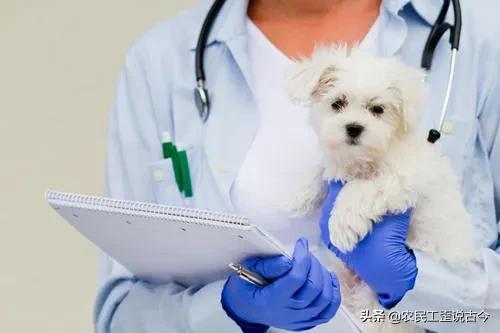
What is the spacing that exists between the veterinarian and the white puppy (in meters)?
0.03

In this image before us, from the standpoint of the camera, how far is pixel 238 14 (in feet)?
4.35

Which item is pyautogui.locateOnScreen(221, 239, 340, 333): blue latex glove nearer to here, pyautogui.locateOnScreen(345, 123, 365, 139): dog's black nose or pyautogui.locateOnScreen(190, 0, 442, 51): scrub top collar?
pyautogui.locateOnScreen(345, 123, 365, 139): dog's black nose

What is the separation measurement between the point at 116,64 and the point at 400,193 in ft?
2.85

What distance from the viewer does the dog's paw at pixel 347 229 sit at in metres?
1.11

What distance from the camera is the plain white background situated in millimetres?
1795

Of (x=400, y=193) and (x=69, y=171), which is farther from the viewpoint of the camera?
(x=69, y=171)

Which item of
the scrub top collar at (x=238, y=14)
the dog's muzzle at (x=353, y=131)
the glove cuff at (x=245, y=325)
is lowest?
the glove cuff at (x=245, y=325)

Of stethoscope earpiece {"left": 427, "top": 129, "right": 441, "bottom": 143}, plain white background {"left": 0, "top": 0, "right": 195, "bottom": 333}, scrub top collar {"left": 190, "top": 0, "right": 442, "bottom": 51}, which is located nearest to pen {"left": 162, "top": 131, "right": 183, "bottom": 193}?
scrub top collar {"left": 190, "top": 0, "right": 442, "bottom": 51}

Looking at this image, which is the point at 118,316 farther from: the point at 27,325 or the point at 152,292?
the point at 27,325

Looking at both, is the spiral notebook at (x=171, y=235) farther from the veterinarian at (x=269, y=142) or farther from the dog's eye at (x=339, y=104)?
the dog's eye at (x=339, y=104)

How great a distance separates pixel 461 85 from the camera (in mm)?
1201

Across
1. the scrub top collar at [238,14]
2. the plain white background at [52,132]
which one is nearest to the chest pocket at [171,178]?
the scrub top collar at [238,14]

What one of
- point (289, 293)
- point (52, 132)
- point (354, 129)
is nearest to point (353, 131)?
point (354, 129)

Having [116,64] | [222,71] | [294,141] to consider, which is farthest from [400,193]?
[116,64]
